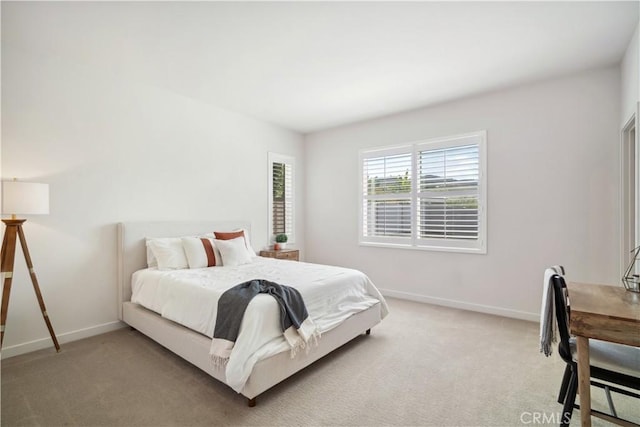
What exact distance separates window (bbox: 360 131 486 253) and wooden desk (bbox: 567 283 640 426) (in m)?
2.24

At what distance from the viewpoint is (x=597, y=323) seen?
1.45 metres

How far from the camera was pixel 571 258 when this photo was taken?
10.9ft

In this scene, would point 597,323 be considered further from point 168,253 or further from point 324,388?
point 168,253

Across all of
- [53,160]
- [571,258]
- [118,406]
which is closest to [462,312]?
[571,258]

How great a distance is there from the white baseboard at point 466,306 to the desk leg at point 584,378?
2.27 meters

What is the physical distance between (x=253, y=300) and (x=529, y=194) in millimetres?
3341

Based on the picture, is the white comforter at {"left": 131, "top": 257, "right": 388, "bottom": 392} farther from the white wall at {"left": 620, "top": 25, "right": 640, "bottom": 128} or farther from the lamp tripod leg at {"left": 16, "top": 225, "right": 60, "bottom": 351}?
the white wall at {"left": 620, "top": 25, "right": 640, "bottom": 128}

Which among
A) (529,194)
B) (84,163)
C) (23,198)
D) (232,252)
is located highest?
(84,163)

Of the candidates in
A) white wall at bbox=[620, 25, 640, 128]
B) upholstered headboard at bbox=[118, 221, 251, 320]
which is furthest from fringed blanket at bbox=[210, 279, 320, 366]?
white wall at bbox=[620, 25, 640, 128]

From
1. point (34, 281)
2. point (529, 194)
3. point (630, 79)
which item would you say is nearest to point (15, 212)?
point (34, 281)

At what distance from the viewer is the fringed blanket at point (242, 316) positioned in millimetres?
2049

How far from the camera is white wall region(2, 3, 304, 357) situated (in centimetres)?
273

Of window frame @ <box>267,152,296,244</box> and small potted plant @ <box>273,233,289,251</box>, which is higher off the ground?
window frame @ <box>267,152,296,244</box>

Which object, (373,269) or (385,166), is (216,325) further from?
(385,166)
